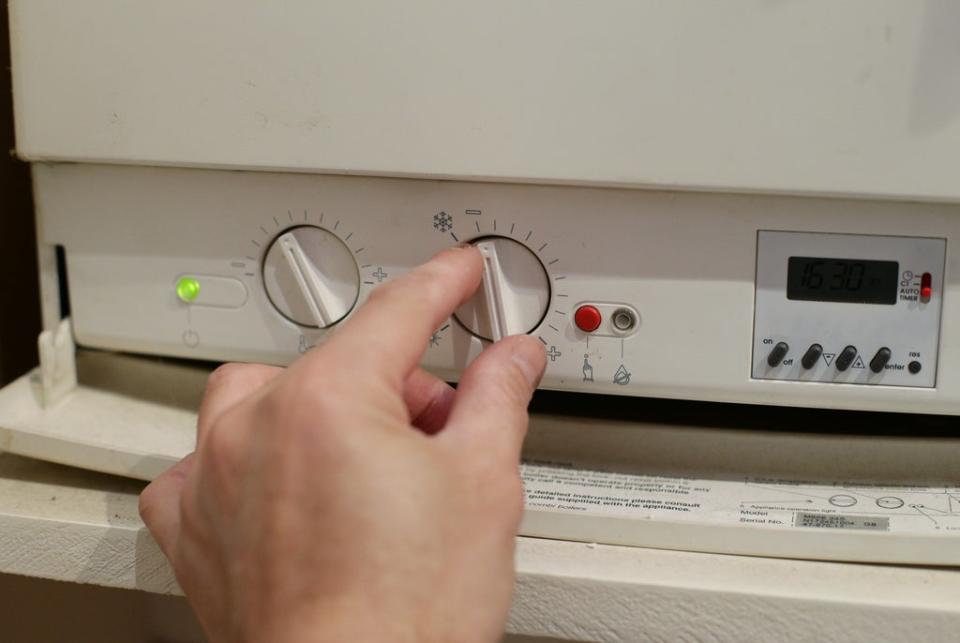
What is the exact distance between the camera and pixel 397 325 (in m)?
0.34

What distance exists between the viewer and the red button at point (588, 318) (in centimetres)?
46

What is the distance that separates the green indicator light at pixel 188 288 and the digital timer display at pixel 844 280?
31 cm

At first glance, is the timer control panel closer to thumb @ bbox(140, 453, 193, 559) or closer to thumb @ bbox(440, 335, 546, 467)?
thumb @ bbox(440, 335, 546, 467)

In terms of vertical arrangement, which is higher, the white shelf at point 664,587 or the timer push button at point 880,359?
the timer push button at point 880,359

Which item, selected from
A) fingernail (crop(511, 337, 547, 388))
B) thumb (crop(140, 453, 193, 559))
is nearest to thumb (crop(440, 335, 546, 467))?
fingernail (crop(511, 337, 547, 388))

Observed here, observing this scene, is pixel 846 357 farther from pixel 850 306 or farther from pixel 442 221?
pixel 442 221

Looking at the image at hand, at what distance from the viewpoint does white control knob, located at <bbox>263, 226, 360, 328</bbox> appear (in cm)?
48

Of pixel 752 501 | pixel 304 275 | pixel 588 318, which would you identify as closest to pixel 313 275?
pixel 304 275

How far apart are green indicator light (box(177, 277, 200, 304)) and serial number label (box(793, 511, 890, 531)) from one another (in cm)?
33

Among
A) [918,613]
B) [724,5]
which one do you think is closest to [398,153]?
[724,5]

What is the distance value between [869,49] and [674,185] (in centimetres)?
10

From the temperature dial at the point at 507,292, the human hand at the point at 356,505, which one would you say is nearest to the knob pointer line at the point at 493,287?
the temperature dial at the point at 507,292

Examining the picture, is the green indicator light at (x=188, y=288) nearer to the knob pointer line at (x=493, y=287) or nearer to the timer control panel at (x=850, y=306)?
the knob pointer line at (x=493, y=287)

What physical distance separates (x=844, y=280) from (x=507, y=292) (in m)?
0.16
